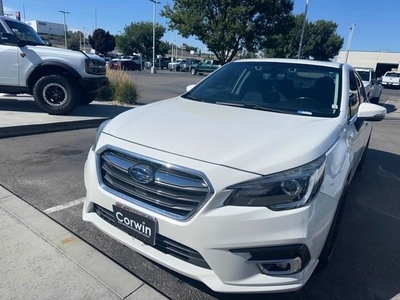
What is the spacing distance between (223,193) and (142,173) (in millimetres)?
546

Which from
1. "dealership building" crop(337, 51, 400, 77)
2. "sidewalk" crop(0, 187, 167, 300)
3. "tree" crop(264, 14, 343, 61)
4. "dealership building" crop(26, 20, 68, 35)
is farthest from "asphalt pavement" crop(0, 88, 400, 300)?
"dealership building" crop(337, 51, 400, 77)

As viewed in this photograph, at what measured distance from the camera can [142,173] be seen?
6.34 ft

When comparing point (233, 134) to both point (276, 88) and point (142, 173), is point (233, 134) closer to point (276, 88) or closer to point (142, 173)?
point (142, 173)

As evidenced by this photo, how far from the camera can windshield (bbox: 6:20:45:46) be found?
21.9ft

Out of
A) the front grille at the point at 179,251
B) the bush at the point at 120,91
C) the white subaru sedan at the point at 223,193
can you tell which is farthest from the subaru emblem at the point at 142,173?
the bush at the point at 120,91

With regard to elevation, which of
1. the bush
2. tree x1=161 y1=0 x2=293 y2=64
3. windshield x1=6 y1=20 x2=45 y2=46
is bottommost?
the bush

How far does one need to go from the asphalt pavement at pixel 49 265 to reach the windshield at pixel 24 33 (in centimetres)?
489

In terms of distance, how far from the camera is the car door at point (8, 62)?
20.9 ft

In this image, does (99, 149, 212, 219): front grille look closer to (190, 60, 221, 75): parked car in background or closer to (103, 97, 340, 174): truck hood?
(103, 97, 340, 174): truck hood

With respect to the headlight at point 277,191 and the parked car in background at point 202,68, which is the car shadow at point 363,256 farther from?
the parked car in background at point 202,68

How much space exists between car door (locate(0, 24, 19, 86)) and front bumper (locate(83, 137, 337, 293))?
6027 mm

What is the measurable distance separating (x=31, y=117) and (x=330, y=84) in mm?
5969

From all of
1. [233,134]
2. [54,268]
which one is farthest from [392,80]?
[54,268]

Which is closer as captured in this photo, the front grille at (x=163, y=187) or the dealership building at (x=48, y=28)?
the front grille at (x=163, y=187)
